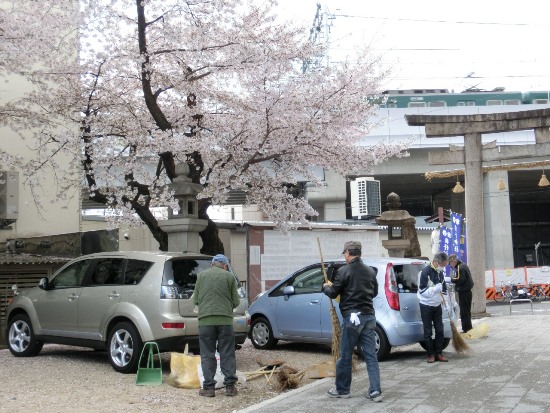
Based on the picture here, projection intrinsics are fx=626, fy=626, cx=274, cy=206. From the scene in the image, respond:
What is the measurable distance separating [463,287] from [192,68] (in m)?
7.12

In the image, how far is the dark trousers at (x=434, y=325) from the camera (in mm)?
9359

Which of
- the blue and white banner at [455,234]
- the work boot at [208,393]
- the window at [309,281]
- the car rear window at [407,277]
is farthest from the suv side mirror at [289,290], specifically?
the blue and white banner at [455,234]

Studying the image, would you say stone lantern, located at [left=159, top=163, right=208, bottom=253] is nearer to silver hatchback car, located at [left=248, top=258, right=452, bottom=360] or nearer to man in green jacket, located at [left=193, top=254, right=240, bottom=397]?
silver hatchback car, located at [left=248, top=258, right=452, bottom=360]

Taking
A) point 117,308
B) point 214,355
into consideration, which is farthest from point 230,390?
point 117,308

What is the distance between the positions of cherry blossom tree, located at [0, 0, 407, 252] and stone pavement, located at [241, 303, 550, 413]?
471 cm

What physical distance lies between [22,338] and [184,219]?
3257 mm

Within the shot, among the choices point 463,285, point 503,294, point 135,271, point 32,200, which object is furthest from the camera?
point 503,294

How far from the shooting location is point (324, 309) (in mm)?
10289

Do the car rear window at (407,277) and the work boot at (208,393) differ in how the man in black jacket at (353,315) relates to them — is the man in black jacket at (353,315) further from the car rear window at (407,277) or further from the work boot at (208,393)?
the car rear window at (407,277)

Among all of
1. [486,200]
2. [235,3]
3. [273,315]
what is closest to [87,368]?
[273,315]

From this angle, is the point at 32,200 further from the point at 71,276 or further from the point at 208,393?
the point at 208,393

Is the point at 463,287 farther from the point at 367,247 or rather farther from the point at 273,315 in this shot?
the point at 367,247

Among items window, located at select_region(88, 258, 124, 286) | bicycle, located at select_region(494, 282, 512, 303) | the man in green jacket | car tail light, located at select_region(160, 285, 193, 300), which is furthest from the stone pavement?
bicycle, located at select_region(494, 282, 512, 303)

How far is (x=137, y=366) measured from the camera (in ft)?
27.8
